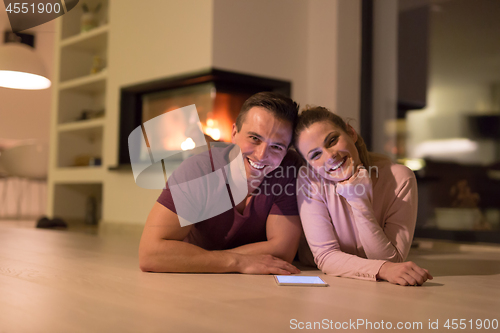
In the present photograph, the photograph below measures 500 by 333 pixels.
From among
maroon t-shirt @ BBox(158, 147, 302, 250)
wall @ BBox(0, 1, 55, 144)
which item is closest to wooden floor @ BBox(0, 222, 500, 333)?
maroon t-shirt @ BBox(158, 147, 302, 250)

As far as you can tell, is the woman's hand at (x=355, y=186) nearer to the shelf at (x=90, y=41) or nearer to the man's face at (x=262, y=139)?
the man's face at (x=262, y=139)

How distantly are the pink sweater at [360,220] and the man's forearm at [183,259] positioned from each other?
1.03 ft

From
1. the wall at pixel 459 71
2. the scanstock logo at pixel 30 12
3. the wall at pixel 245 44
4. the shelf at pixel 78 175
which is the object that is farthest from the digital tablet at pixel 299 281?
the shelf at pixel 78 175

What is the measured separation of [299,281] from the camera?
1431 mm

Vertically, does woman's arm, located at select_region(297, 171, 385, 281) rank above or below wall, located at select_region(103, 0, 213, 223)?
below

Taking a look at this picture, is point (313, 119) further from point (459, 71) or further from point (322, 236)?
point (459, 71)

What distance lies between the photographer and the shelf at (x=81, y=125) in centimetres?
404

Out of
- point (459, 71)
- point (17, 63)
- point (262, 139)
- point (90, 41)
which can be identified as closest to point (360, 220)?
point (262, 139)

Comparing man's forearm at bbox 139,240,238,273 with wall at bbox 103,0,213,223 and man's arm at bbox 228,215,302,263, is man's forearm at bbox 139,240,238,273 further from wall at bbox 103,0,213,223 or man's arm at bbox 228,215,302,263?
wall at bbox 103,0,213,223

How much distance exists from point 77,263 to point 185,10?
2013 millimetres

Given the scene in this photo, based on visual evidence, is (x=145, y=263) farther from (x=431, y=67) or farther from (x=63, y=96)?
(x=63, y=96)

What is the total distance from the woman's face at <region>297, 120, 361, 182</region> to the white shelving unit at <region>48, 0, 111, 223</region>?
3150 mm

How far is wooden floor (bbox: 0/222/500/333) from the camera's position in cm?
98

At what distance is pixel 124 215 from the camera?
148 inches
